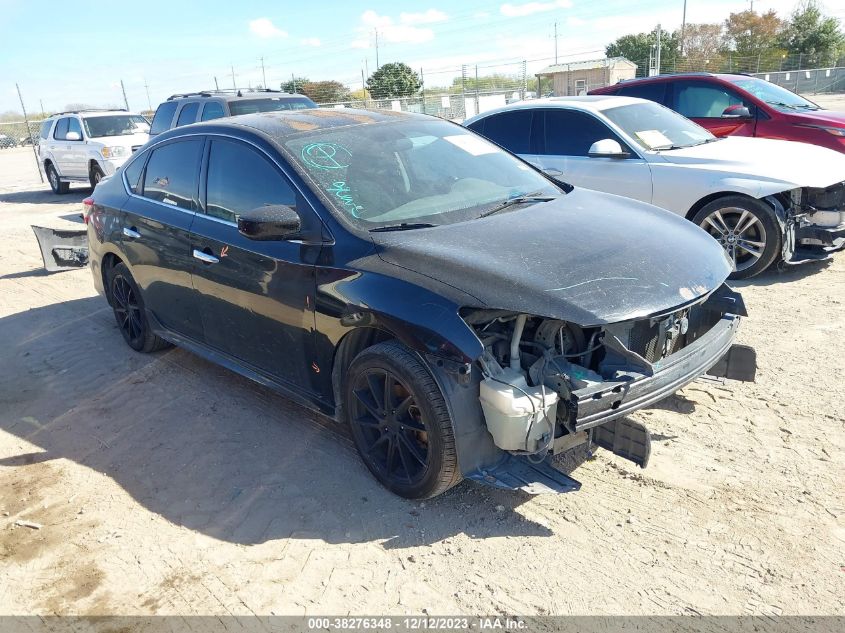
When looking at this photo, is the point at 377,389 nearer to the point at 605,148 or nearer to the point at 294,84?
the point at 605,148

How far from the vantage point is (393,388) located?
324cm

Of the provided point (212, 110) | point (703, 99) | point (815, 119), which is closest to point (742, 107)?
point (703, 99)

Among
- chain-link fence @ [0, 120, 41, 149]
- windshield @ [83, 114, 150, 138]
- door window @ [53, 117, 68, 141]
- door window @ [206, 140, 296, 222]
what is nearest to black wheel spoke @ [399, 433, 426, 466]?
door window @ [206, 140, 296, 222]

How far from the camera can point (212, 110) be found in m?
11.1

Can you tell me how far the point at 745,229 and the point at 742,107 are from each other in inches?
124

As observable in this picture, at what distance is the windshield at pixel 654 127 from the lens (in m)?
6.97

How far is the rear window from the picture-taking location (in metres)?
11.9

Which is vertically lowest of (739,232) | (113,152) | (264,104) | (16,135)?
(16,135)

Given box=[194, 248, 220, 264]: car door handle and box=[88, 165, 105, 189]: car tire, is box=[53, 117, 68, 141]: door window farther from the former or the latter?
box=[194, 248, 220, 264]: car door handle

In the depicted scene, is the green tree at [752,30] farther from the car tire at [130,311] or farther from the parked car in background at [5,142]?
the car tire at [130,311]

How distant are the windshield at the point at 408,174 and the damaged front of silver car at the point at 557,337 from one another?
0.96 feet

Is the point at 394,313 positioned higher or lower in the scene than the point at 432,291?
lower

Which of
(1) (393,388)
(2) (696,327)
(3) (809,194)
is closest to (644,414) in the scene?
(2) (696,327)

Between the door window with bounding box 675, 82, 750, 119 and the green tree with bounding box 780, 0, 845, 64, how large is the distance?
4654cm
